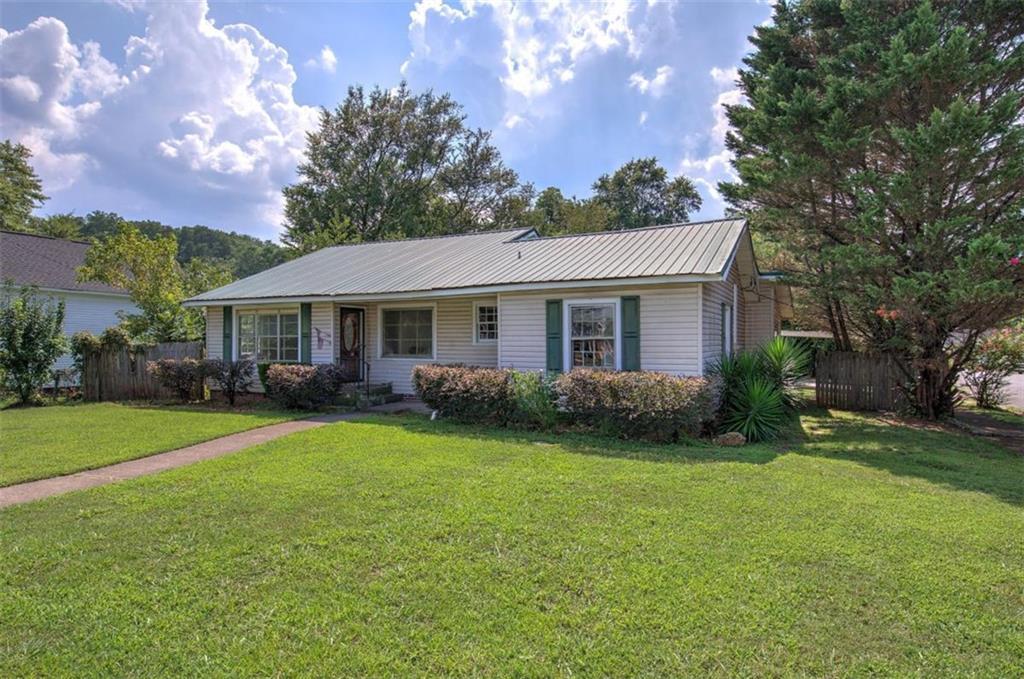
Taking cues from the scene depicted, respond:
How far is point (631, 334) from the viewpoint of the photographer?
1009 centimetres

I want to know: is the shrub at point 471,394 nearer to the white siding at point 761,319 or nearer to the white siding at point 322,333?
the white siding at point 322,333

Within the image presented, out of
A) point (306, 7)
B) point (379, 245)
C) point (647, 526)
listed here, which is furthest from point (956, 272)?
point (379, 245)

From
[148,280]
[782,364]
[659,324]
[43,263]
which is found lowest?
[782,364]

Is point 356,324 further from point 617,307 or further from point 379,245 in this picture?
point 617,307

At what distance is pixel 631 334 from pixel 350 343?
298 inches

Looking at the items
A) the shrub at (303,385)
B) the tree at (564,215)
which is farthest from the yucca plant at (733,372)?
the tree at (564,215)

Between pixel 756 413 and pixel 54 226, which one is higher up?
pixel 54 226

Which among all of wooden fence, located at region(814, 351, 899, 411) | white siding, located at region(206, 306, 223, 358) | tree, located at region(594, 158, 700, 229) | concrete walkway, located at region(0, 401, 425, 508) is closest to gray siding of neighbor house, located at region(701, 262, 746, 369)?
wooden fence, located at region(814, 351, 899, 411)

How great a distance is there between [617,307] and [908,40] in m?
7.20

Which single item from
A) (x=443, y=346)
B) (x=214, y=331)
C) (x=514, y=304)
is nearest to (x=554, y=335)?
(x=514, y=304)

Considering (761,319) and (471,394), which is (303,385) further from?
(761,319)

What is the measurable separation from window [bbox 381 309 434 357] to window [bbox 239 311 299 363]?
2.28 meters

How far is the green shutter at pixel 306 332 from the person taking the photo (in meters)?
13.7

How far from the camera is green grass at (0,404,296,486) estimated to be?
7043 millimetres
